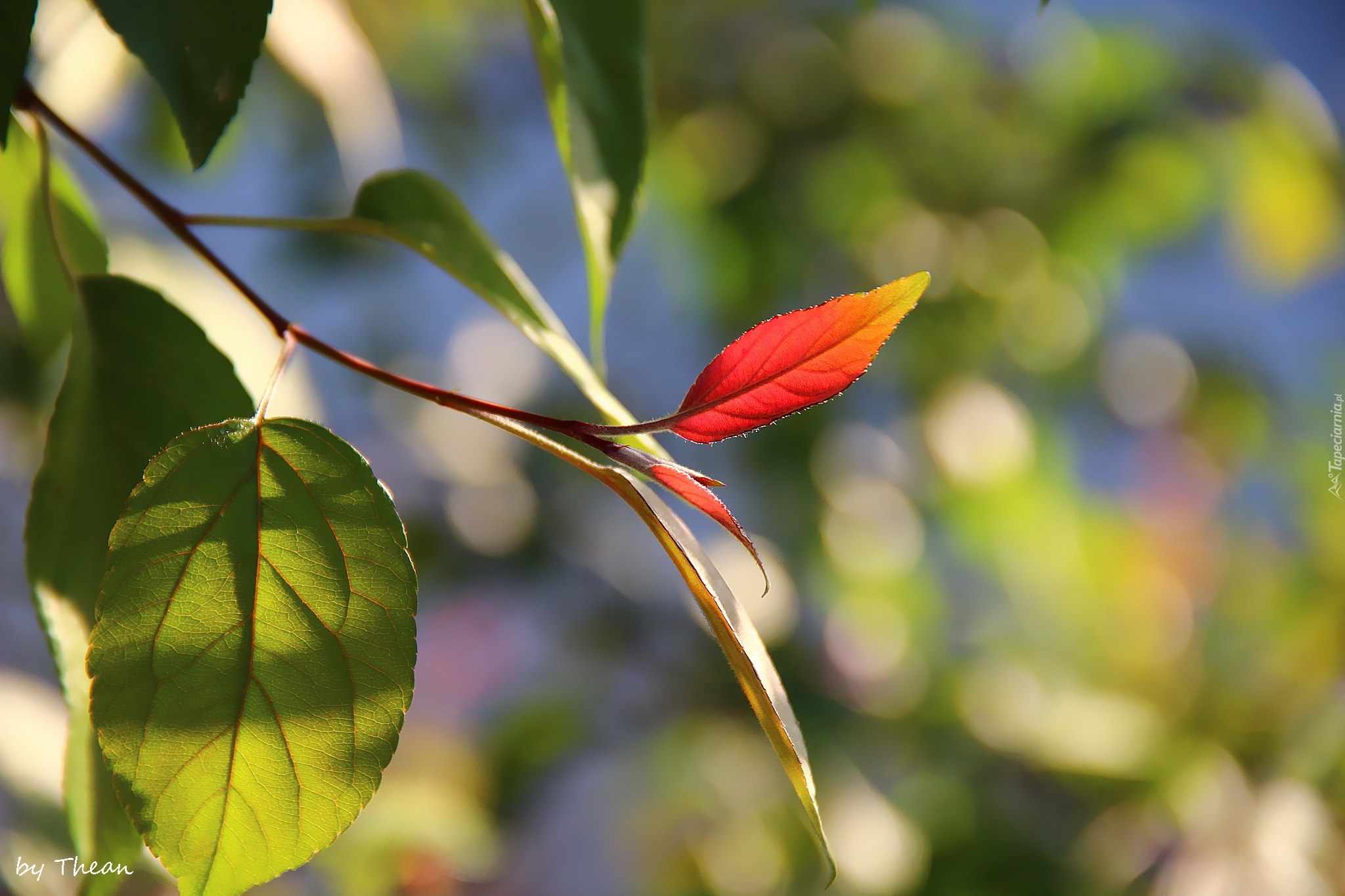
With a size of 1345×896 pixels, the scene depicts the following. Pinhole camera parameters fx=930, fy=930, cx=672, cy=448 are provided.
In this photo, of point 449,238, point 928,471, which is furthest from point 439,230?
point 928,471

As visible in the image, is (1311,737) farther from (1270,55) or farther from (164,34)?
(164,34)

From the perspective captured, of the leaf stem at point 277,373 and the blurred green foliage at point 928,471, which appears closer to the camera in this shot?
the leaf stem at point 277,373

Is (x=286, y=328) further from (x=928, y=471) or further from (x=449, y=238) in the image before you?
(x=928, y=471)

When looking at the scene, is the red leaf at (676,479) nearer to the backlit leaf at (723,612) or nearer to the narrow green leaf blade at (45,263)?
the backlit leaf at (723,612)

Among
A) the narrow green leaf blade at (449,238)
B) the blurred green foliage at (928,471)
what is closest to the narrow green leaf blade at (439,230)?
the narrow green leaf blade at (449,238)

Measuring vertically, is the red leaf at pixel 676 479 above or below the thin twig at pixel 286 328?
below

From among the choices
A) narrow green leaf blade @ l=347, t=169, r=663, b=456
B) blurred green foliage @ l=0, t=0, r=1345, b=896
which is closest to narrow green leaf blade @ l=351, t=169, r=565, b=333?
narrow green leaf blade @ l=347, t=169, r=663, b=456

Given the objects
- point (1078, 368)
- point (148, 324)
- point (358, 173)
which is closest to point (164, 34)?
point (148, 324)
